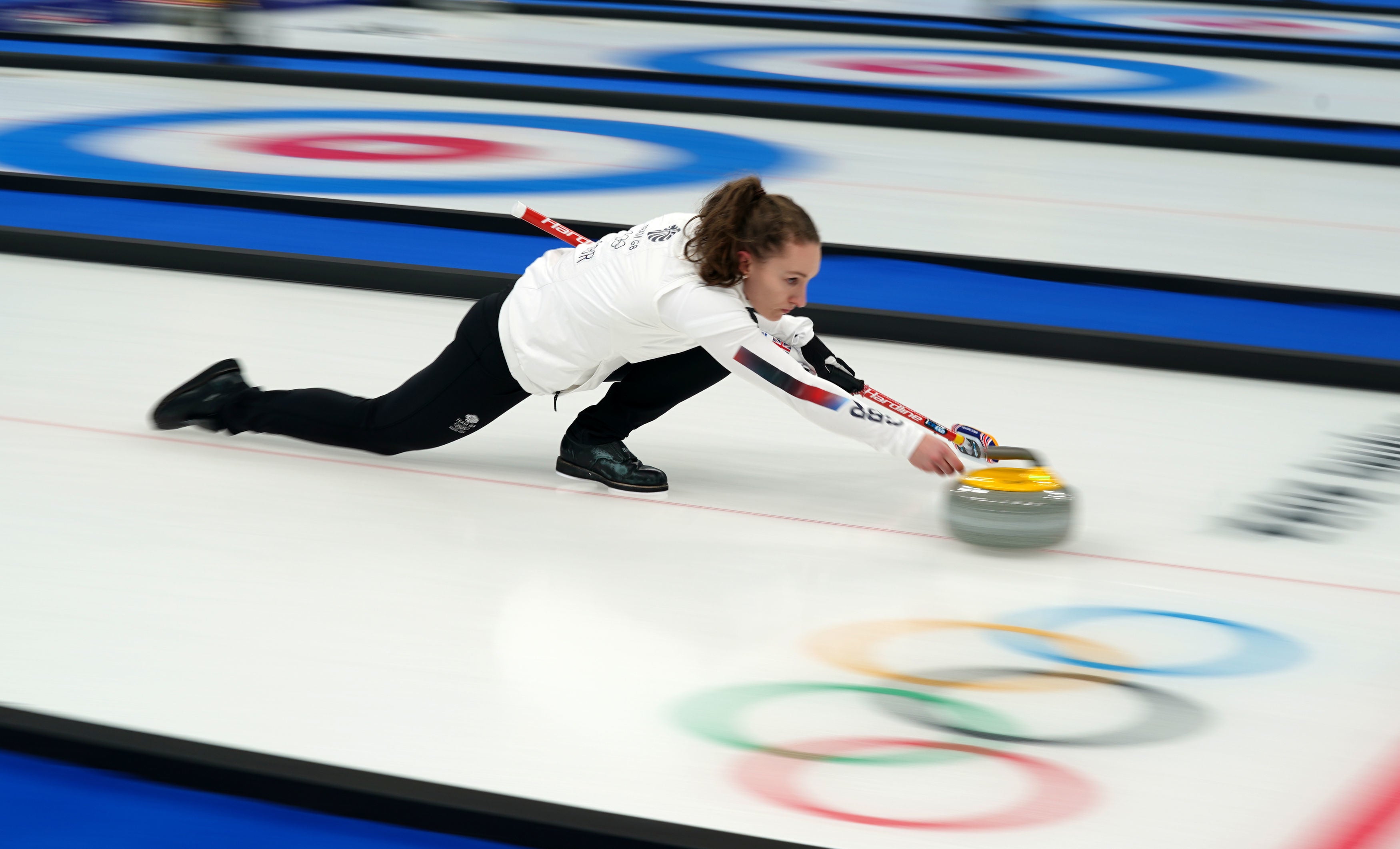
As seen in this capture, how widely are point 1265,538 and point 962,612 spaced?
618mm

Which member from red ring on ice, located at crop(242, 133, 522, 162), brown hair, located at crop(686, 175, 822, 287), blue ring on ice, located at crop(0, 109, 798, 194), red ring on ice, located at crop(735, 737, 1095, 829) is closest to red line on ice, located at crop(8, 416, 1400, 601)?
brown hair, located at crop(686, 175, 822, 287)

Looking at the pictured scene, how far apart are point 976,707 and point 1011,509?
0.49m

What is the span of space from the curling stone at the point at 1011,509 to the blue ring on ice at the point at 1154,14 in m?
8.66

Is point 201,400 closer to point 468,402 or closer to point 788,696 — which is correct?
point 468,402

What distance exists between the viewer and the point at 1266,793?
1623 millimetres

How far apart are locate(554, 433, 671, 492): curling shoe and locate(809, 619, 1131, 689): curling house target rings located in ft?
1.99

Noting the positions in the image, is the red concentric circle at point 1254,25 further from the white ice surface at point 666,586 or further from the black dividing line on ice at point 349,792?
the black dividing line on ice at point 349,792

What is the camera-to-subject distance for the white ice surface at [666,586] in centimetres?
165

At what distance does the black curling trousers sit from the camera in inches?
99.0

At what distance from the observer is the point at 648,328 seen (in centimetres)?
237

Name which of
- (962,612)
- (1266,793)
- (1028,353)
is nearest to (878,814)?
(1266,793)

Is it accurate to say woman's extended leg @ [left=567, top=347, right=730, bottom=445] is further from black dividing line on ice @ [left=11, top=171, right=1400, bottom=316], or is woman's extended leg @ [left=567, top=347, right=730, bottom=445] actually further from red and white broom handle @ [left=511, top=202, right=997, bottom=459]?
black dividing line on ice @ [left=11, top=171, right=1400, bottom=316]

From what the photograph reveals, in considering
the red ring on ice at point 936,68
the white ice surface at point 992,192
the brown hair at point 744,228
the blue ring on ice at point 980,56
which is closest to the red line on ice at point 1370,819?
the brown hair at point 744,228

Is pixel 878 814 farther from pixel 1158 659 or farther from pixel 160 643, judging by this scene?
pixel 160 643
